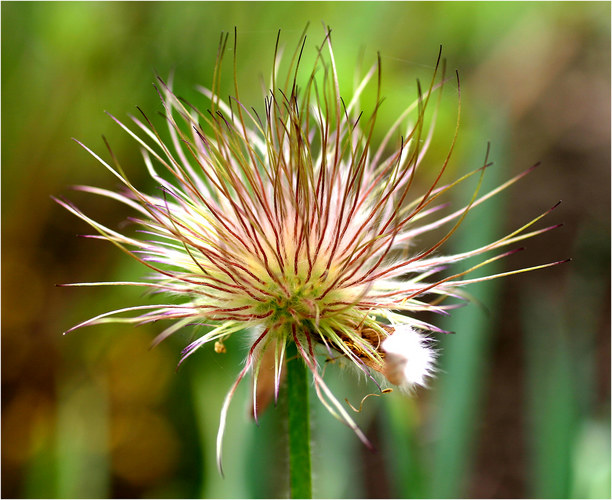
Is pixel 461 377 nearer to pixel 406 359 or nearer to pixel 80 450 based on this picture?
pixel 406 359

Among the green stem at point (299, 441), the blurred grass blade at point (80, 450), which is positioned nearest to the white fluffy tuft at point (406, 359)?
the green stem at point (299, 441)

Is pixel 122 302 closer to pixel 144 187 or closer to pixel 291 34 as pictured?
pixel 144 187

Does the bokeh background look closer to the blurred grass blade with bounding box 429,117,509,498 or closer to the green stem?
the blurred grass blade with bounding box 429,117,509,498

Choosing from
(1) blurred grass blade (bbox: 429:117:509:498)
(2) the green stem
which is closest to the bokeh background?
(1) blurred grass blade (bbox: 429:117:509:498)

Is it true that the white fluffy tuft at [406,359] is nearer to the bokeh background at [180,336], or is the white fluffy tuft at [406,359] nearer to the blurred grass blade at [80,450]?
the bokeh background at [180,336]

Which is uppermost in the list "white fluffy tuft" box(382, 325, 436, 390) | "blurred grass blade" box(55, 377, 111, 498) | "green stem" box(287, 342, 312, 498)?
"white fluffy tuft" box(382, 325, 436, 390)

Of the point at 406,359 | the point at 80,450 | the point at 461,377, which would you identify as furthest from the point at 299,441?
the point at 80,450

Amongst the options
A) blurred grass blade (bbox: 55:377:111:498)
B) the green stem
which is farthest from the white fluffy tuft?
blurred grass blade (bbox: 55:377:111:498)

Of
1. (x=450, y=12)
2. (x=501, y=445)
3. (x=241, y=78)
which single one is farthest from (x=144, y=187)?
(x=501, y=445)

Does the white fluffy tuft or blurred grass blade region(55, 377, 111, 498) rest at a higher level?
the white fluffy tuft

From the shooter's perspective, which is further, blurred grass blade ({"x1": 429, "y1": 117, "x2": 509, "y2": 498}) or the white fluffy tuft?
blurred grass blade ({"x1": 429, "y1": 117, "x2": 509, "y2": 498})
